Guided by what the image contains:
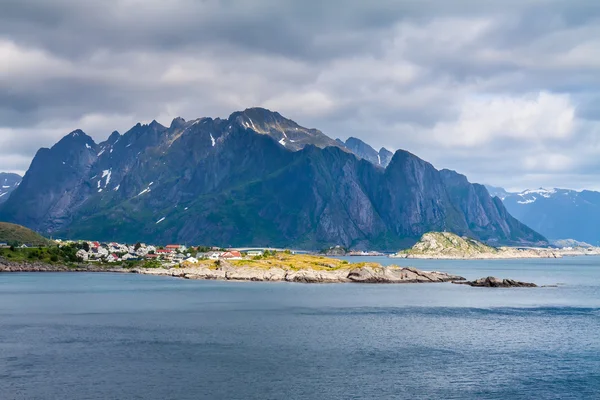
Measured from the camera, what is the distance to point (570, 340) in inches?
4011

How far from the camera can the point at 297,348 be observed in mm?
94438

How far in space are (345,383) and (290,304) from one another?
82033 mm

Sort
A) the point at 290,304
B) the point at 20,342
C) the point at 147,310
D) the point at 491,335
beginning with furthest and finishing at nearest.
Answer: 1. the point at 290,304
2. the point at 147,310
3. the point at 491,335
4. the point at 20,342

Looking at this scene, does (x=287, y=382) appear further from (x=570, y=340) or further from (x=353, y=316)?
(x=353, y=316)

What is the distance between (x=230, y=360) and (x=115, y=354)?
15451 millimetres

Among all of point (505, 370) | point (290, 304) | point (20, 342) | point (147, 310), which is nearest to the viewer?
point (505, 370)

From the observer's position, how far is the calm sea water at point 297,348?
7030 centimetres

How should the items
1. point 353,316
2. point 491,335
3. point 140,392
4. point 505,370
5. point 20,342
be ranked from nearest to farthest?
point 140,392 → point 505,370 → point 20,342 → point 491,335 → point 353,316

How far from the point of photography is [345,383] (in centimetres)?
7300

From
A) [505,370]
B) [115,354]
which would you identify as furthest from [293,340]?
[505,370]

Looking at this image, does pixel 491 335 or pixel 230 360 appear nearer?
pixel 230 360

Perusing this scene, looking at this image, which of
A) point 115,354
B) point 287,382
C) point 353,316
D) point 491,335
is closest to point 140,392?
point 287,382

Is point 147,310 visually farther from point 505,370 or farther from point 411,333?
point 505,370

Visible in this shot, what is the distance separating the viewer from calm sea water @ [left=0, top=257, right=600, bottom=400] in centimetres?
7030
